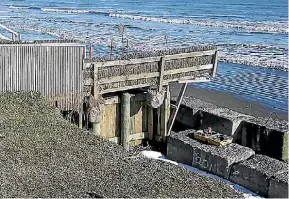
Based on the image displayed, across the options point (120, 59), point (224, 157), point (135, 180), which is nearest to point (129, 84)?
point (120, 59)

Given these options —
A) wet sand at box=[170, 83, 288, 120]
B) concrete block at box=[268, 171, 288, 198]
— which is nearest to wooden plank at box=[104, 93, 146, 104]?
concrete block at box=[268, 171, 288, 198]

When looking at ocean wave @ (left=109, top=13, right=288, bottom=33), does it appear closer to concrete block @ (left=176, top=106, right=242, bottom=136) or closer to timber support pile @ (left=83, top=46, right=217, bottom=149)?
concrete block @ (left=176, top=106, right=242, bottom=136)

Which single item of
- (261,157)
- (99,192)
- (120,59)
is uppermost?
(120,59)

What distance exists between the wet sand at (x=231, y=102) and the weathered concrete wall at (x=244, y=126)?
4.70 m

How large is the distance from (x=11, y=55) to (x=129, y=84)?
14.7 ft

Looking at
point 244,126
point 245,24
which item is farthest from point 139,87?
point 245,24

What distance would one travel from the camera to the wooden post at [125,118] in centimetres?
2030

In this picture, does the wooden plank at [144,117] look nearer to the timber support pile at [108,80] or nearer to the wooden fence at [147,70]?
the timber support pile at [108,80]

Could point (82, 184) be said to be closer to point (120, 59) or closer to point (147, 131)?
point (120, 59)

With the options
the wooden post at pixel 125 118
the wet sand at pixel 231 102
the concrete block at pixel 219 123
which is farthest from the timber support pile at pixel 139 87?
the wet sand at pixel 231 102

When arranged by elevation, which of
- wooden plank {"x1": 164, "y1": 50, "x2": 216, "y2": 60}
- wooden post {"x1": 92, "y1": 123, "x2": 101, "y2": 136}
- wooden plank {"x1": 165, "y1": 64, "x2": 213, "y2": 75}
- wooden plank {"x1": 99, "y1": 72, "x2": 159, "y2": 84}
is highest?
wooden plank {"x1": 164, "y1": 50, "x2": 216, "y2": 60}

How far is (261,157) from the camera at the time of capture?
18375mm

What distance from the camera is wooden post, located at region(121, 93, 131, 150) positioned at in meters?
20.3

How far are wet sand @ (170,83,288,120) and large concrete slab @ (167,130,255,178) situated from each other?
24.4 feet
